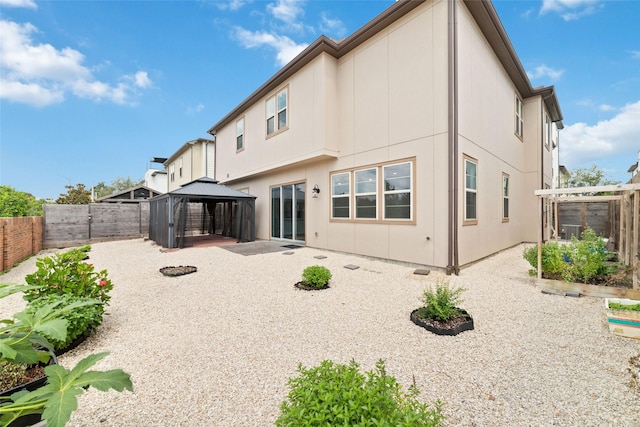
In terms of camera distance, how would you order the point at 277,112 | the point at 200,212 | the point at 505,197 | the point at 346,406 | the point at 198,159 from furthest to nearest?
the point at 198,159 → the point at 200,212 → the point at 277,112 → the point at 505,197 → the point at 346,406

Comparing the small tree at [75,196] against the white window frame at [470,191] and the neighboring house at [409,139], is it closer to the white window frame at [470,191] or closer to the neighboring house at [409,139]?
the neighboring house at [409,139]

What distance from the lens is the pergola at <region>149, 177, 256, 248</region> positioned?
981cm

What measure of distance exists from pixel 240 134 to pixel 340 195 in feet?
23.5

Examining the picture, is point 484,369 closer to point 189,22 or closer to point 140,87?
point 189,22

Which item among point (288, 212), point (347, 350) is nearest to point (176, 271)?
point (347, 350)

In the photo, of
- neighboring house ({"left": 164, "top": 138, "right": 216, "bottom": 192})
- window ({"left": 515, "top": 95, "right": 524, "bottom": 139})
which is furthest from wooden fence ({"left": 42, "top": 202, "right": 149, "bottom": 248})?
window ({"left": 515, "top": 95, "right": 524, "bottom": 139})

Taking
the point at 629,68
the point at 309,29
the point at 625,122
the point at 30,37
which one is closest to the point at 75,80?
the point at 30,37

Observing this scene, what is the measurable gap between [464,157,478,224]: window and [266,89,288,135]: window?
6.36 metres

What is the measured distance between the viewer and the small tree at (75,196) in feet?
67.1

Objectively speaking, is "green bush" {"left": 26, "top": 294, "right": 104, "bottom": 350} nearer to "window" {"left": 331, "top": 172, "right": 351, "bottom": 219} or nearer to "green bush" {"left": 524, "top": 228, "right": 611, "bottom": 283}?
"window" {"left": 331, "top": 172, "right": 351, "bottom": 219}

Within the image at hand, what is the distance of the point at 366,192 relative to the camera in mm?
7688

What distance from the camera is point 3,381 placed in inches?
74.4

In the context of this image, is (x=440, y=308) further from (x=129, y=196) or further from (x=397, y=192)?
(x=129, y=196)

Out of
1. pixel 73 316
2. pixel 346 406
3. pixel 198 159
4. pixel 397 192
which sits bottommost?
pixel 73 316
